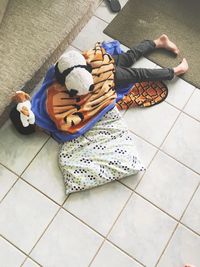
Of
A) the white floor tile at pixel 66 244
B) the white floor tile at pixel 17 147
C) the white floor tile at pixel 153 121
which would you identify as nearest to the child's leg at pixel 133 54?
the white floor tile at pixel 153 121

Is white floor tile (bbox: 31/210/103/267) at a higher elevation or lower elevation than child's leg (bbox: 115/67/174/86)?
lower

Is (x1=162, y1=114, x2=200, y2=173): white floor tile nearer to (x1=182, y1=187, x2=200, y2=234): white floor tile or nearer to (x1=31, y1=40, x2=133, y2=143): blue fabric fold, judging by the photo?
(x1=182, y1=187, x2=200, y2=234): white floor tile

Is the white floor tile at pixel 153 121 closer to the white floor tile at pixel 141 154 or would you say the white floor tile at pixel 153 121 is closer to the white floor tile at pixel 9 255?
the white floor tile at pixel 141 154

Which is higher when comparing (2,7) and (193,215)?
(2,7)

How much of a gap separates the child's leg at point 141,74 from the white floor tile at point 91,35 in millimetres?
214

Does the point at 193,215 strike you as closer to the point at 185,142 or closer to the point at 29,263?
the point at 185,142

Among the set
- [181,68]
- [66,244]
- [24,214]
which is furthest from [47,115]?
[181,68]

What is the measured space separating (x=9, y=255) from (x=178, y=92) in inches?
36.0

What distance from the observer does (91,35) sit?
1.87 metres

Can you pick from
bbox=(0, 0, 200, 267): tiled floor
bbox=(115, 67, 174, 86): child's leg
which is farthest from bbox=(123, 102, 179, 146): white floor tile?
bbox=(115, 67, 174, 86): child's leg

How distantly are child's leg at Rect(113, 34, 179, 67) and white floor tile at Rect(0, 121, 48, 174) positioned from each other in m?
0.45

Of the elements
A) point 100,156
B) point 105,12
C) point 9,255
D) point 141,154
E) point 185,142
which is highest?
point 105,12

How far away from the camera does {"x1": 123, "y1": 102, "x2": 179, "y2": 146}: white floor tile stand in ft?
5.44

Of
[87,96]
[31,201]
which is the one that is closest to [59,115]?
[87,96]
